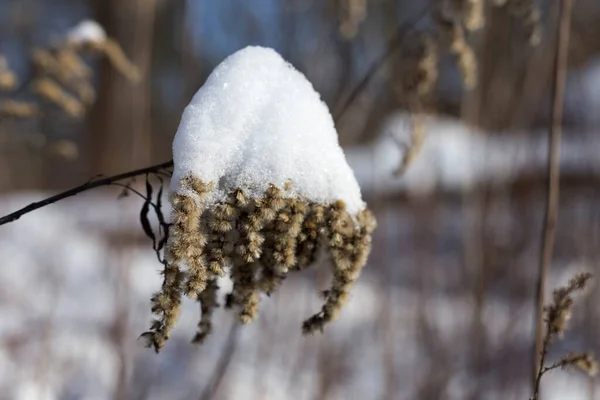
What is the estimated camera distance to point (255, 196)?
0.69m

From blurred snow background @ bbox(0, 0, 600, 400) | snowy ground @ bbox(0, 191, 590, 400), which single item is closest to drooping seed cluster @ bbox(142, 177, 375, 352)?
blurred snow background @ bbox(0, 0, 600, 400)

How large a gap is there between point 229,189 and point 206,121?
9 cm

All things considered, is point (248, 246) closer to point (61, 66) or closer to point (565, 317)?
point (565, 317)

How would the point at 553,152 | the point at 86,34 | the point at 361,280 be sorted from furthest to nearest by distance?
the point at 361,280, the point at 86,34, the point at 553,152

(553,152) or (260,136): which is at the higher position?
(553,152)

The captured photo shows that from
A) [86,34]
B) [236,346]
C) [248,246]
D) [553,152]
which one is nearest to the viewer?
[248,246]

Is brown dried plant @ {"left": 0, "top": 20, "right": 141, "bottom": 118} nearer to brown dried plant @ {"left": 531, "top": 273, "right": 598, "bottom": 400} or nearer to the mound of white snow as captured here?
the mound of white snow

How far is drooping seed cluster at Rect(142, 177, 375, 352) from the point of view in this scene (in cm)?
63

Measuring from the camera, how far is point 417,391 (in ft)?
7.77

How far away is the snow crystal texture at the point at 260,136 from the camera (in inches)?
27.5

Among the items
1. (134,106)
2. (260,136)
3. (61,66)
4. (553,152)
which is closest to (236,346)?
(134,106)

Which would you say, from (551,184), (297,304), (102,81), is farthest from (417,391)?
(102,81)

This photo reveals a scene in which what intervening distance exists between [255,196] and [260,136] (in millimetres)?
93

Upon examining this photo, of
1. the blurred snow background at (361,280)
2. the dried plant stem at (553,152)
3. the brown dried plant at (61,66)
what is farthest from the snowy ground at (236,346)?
the dried plant stem at (553,152)
